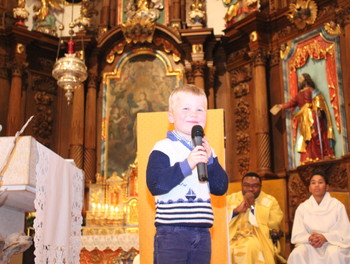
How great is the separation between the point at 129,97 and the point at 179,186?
7.73 m

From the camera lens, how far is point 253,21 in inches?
361

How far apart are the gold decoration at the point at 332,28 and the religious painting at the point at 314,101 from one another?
0.07m

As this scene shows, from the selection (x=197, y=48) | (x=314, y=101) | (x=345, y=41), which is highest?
(x=197, y=48)

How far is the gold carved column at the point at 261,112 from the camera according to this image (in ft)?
28.8

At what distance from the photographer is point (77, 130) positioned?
9.88 m

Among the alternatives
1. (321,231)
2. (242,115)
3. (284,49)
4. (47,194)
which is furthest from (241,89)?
(47,194)

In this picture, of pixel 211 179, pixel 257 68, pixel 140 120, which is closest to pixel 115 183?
pixel 257 68

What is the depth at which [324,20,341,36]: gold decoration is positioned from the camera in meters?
8.15

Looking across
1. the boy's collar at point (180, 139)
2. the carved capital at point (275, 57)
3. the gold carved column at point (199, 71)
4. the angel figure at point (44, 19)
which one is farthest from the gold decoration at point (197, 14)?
the boy's collar at point (180, 139)

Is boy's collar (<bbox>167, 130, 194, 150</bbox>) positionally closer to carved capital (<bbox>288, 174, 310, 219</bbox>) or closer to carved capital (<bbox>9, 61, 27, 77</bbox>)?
carved capital (<bbox>288, 174, 310, 219</bbox>)

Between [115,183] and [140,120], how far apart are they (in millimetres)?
6135

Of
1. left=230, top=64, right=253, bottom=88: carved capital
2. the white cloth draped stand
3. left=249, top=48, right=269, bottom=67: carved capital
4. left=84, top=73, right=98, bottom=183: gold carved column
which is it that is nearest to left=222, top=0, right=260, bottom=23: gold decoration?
left=249, top=48, right=269, bottom=67: carved capital

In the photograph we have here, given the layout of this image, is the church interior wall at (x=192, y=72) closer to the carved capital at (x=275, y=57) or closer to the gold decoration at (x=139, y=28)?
the carved capital at (x=275, y=57)

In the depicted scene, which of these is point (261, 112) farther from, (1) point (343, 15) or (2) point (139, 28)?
(2) point (139, 28)
